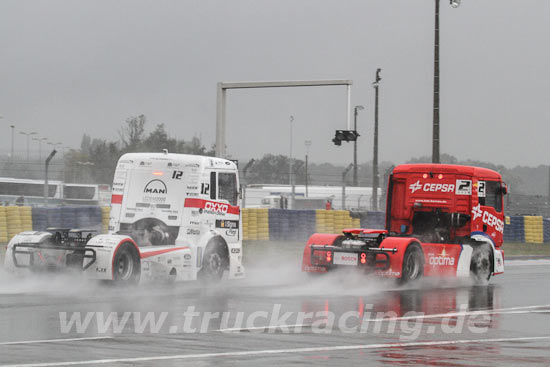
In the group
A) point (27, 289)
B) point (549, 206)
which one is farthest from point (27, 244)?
point (549, 206)

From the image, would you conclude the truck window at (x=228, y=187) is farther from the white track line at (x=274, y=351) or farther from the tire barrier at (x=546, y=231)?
the tire barrier at (x=546, y=231)

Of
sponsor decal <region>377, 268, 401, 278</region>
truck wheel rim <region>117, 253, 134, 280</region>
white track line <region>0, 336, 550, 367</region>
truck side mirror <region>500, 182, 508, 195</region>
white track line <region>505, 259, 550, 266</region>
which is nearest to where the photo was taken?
white track line <region>0, 336, 550, 367</region>

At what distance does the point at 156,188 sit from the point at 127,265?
2453 mm

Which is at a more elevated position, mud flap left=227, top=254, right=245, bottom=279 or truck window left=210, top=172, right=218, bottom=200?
truck window left=210, top=172, right=218, bottom=200

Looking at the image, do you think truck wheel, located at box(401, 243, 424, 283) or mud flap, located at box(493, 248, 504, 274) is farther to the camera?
mud flap, located at box(493, 248, 504, 274)

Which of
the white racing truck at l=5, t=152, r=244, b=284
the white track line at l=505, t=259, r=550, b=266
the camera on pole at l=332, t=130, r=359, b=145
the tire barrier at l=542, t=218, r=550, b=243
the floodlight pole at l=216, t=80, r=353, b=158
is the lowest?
the white track line at l=505, t=259, r=550, b=266

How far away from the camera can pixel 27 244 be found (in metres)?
16.6

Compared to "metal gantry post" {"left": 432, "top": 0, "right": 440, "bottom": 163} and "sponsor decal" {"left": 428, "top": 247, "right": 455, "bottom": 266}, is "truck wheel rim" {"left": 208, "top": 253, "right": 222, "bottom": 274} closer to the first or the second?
"sponsor decal" {"left": 428, "top": 247, "right": 455, "bottom": 266}

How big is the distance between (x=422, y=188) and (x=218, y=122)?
29.3 ft

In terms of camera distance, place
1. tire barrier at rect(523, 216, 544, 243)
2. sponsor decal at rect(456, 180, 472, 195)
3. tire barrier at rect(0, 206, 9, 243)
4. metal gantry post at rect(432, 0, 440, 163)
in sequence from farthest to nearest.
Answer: tire barrier at rect(523, 216, 544, 243) < metal gantry post at rect(432, 0, 440, 163) < tire barrier at rect(0, 206, 9, 243) < sponsor decal at rect(456, 180, 472, 195)

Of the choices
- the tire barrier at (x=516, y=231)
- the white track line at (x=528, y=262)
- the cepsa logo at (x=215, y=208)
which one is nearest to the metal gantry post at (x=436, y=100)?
the white track line at (x=528, y=262)

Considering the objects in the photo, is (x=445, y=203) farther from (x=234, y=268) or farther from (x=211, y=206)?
(x=211, y=206)

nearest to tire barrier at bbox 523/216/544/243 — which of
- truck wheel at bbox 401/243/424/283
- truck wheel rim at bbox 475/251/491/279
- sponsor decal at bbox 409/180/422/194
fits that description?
truck wheel rim at bbox 475/251/491/279

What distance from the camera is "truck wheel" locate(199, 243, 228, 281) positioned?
705 inches
